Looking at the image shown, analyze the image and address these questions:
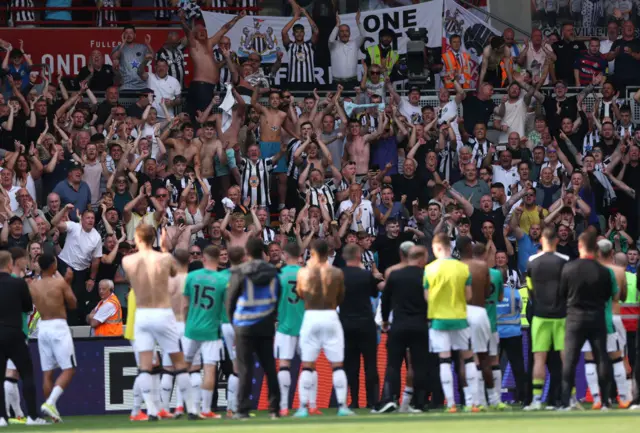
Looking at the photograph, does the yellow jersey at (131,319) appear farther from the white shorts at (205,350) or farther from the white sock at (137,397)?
the white shorts at (205,350)

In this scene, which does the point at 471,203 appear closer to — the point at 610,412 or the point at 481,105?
the point at 481,105

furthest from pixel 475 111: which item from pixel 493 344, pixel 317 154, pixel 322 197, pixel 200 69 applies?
pixel 493 344

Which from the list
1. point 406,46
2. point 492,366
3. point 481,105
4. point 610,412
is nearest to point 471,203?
point 481,105

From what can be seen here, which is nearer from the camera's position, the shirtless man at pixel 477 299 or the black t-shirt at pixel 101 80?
the shirtless man at pixel 477 299

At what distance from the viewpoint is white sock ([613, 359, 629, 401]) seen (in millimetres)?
16594

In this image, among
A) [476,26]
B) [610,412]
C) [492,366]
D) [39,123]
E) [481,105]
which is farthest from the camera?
[476,26]

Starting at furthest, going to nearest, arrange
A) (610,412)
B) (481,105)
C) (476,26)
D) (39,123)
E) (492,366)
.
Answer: (476,26)
(481,105)
(39,123)
(492,366)
(610,412)

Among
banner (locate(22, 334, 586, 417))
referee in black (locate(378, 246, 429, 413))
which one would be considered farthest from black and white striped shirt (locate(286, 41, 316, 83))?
referee in black (locate(378, 246, 429, 413))

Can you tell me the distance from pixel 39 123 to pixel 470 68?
8720mm

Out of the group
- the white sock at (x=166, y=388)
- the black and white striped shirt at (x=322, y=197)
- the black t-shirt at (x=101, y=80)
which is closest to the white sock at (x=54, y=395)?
the white sock at (x=166, y=388)

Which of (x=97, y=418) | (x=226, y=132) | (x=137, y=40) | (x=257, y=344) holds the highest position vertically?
(x=137, y=40)

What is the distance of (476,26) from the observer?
1136 inches

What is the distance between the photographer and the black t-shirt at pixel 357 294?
17375 mm

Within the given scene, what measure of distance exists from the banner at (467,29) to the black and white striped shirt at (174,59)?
17.2 ft
